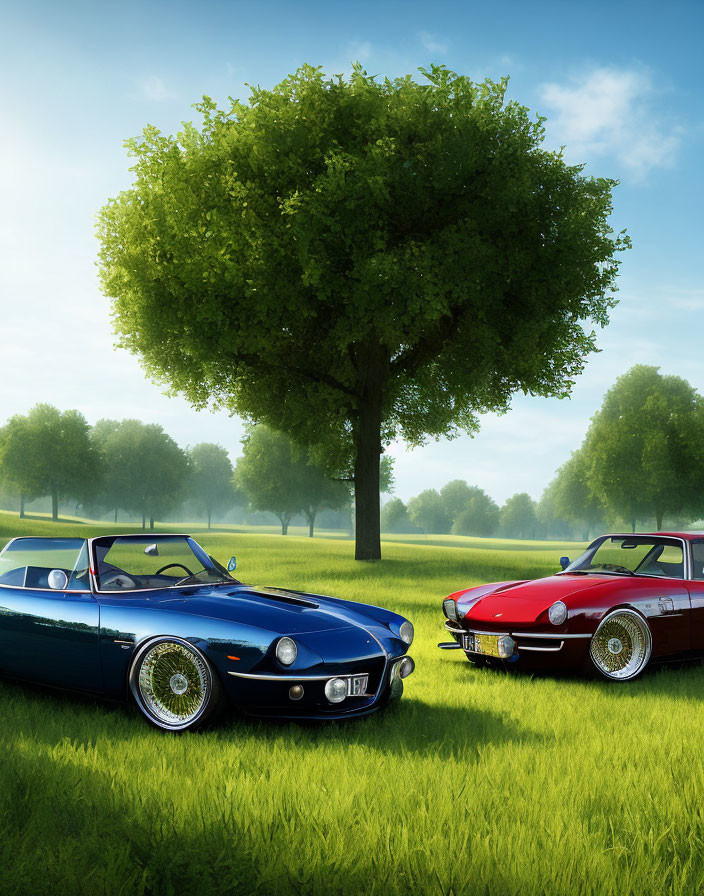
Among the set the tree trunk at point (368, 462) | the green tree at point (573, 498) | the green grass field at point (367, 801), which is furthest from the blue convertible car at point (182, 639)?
the green tree at point (573, 498)

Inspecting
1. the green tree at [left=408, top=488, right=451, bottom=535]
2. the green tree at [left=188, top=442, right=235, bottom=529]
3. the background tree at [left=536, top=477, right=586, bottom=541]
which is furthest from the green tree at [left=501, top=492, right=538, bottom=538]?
the green tree at [left=188, top=442, right=235, bottom=529]

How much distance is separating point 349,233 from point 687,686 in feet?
41.8

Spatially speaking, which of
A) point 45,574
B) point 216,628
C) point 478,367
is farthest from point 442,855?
point 478,367

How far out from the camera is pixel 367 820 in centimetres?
341

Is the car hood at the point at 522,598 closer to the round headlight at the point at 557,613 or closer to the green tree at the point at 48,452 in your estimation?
the round headlight at the point at 557,613

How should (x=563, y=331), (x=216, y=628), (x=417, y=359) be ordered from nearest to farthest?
(x=216, y=628) < (x=563, y=331) < (x=417, y=359)

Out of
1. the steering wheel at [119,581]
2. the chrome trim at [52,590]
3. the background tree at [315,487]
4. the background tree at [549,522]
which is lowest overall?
the background tree at [549,522]

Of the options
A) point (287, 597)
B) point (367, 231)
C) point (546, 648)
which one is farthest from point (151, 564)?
point (367, 231)

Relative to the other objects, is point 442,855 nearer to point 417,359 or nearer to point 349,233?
point 349,233

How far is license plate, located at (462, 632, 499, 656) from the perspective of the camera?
281 inches

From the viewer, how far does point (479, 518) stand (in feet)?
380

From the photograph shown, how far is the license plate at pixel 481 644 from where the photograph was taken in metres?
7.14

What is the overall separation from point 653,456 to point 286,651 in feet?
137

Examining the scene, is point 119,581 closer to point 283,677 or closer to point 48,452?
point 283,677
